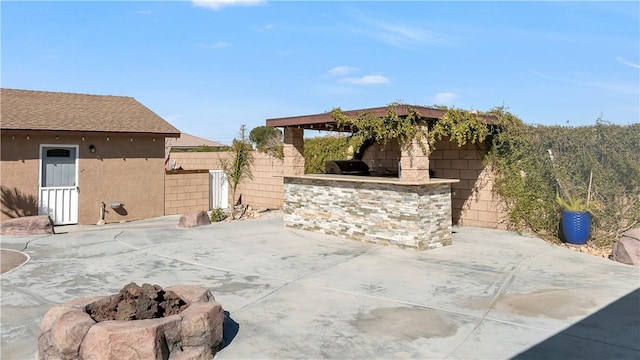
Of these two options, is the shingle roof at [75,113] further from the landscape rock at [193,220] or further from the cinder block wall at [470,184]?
the cinder block wall at [470,184]

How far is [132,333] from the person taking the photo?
9.69 feet

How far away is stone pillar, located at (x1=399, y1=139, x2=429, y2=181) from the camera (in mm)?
7719

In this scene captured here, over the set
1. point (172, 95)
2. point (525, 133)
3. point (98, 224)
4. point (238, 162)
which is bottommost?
point (98, 224)

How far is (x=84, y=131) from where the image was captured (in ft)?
37.8

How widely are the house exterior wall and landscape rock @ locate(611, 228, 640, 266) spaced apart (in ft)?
41.5

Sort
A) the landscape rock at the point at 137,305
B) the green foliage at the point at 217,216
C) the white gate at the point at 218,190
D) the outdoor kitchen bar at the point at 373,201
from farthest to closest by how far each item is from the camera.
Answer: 1. the white gate at the point at 218,190
2. the green foliage at the point at 217,216
3. the outdoor kitchen bar at the point at 373,201
4. the landscape rock at the point at 137,305

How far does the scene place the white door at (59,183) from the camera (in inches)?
444

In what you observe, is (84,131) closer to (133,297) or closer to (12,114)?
(12,114)

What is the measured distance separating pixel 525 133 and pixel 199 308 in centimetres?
864

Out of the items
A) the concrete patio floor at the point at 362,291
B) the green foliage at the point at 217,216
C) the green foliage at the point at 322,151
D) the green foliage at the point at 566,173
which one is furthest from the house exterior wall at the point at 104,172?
the green foliage at the point at 566,173

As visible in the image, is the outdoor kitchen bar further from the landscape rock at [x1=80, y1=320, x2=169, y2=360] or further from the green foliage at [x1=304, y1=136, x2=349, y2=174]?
the landscape rock at [x1=80, y1=320, x2=169, y2=360]

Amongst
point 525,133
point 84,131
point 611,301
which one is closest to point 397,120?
point 525,133

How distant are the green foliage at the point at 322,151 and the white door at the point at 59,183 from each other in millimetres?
7413

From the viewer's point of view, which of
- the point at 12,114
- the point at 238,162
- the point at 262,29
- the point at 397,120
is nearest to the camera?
the point at 397,120
